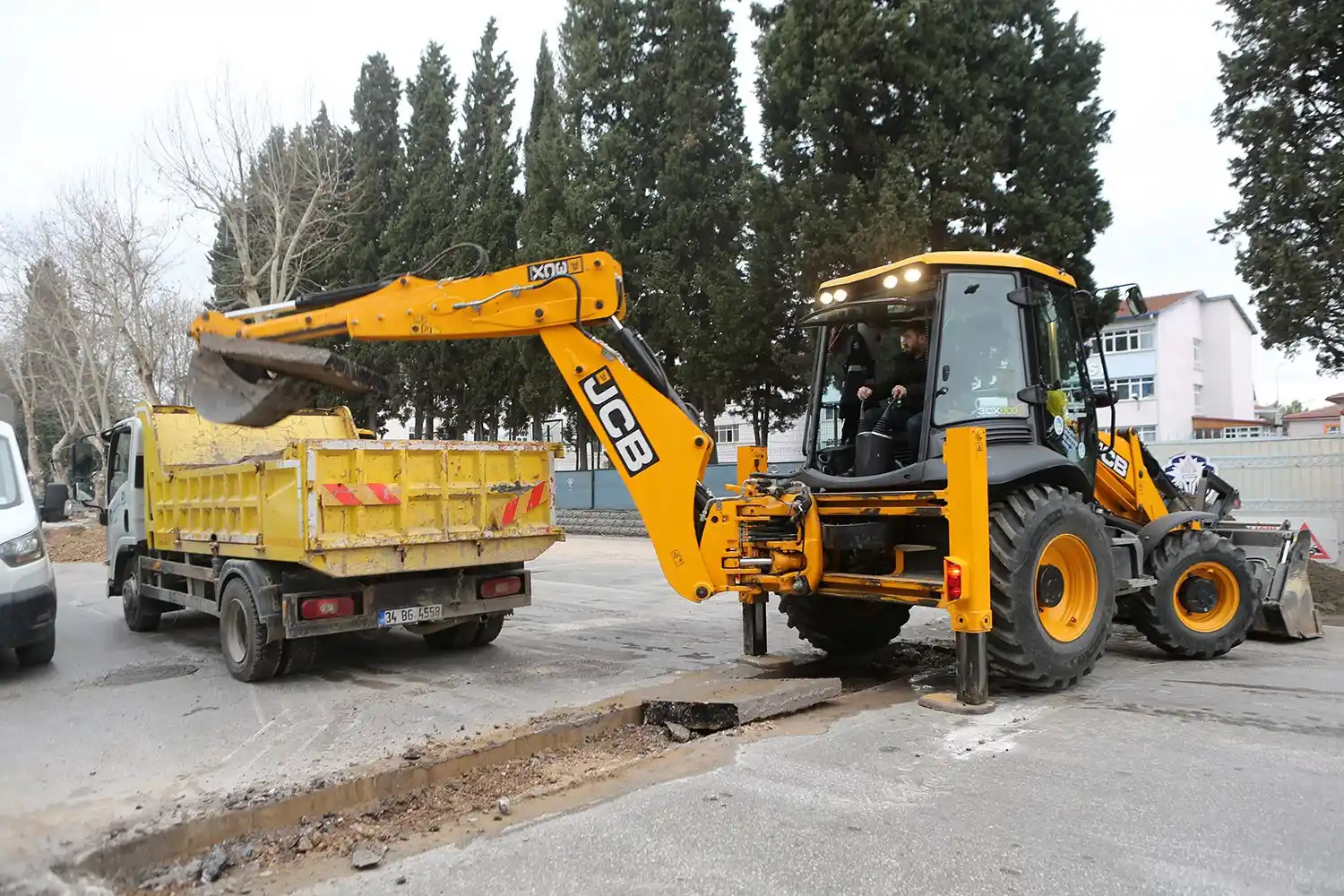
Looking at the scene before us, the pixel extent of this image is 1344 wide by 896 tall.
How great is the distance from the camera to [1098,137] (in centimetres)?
1662

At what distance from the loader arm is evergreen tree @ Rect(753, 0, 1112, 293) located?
9982 millimetres

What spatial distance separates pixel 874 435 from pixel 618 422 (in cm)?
184

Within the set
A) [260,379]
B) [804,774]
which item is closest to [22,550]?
[260,379]

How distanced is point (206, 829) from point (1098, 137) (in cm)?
1749

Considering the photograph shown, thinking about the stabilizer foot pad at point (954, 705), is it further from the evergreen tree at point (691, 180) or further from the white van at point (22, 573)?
the evergreen tree at point (691, 180)

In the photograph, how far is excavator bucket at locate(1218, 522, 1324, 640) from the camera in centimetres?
807

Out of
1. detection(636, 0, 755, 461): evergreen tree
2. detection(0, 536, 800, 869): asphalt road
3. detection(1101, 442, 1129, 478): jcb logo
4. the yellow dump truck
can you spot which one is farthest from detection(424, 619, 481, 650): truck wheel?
detection(636, 0, 755, 461): evergreen tree

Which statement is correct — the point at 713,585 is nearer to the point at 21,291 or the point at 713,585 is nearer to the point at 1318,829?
the point at 1318,829

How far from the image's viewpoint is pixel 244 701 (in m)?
6.56

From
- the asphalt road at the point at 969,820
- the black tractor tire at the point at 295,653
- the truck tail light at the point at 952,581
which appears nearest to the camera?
the asphalt road at the point at 969,820

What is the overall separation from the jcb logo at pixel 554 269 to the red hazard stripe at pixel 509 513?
196 centimetres

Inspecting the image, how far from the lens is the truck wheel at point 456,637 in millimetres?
8352

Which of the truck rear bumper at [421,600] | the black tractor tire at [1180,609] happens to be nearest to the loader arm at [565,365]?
the truck rear bumper at [421,600]

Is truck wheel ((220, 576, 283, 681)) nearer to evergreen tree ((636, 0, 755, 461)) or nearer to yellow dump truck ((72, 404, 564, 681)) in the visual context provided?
yellow dump truck ((72, 404, 564, 681))
